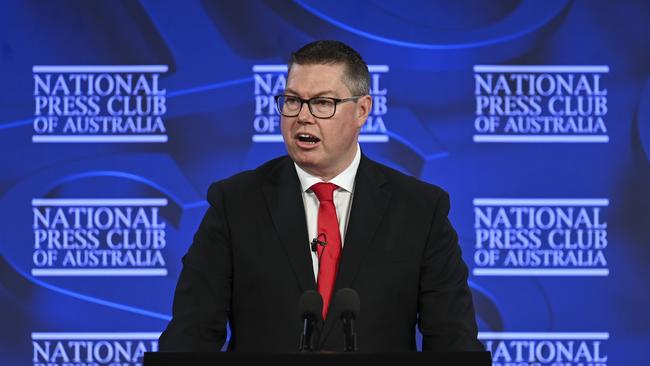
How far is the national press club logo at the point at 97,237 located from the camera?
14.5ft

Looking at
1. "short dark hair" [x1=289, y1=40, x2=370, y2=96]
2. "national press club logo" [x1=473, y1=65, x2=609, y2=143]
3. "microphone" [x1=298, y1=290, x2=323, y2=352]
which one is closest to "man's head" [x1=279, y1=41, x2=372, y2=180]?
"short dark hair" [x1=289, y1=40, x2=370, y2=96]

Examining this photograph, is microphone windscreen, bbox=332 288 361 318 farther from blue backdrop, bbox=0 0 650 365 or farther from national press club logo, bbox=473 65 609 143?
national press club logo, bbox=473 65 609 143

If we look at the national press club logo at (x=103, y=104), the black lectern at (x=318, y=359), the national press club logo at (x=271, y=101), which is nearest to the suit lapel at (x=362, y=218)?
the black lectern at (x=318, y=359)

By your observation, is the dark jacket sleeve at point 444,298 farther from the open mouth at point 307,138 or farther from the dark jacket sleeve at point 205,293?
the dark jacket sleeve at point 205,293

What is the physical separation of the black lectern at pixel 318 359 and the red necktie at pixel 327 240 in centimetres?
73

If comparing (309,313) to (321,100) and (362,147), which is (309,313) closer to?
(321,100)

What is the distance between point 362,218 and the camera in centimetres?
265

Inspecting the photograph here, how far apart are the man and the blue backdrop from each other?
178 cm

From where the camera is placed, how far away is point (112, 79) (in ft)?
14.6

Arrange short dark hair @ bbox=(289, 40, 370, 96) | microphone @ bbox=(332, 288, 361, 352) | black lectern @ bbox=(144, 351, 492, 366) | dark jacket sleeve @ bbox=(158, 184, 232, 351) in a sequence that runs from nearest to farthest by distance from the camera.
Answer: black lectern @ bbox=(144, 351, 492, 366) < microphone @ bbox=(332, 288, 361, 352) < dark jacket sleeve @ bbox=(158, 184, 232, 351) < short dark hair @ bbox=(289, 40, 370, 96)

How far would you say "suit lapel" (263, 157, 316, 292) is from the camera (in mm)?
2570

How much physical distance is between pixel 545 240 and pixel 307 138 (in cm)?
217

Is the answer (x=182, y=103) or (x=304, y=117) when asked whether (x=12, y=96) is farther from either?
(x=304, y=117)

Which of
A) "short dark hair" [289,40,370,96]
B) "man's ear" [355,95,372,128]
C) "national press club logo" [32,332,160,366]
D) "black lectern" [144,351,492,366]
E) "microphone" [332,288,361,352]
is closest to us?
"black lectern" [144,351,492,366]
